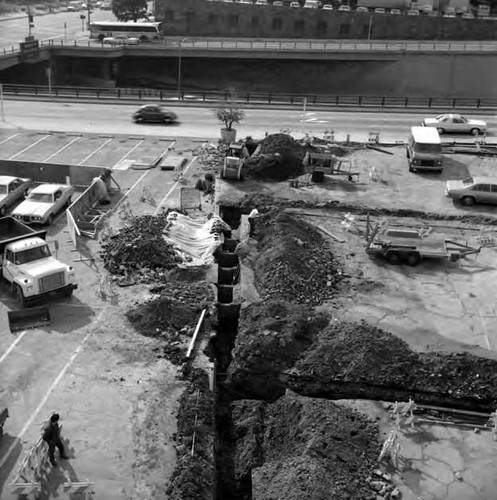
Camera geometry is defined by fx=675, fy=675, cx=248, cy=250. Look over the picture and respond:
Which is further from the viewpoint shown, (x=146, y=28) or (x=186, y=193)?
(x=146, y=28)

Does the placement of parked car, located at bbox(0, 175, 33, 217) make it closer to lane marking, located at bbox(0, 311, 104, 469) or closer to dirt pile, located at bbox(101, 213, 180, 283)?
dirt pile, located at bbox(101, 213, 180, 283)

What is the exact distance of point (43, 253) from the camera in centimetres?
2498

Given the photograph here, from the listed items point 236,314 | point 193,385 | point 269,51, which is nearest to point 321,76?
point 269,51

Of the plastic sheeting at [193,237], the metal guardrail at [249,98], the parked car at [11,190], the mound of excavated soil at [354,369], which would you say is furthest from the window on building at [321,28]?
the mound of excavated soil at [354,369]

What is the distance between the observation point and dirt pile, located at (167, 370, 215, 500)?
1633cm

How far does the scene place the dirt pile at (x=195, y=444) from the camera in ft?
53.6

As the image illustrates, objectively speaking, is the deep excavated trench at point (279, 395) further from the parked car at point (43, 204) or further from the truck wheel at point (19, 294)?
the parked car at point (43, 204)

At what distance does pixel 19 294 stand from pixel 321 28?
79.1 metres

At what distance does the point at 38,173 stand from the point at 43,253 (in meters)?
13.3

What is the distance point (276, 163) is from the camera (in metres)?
38.2

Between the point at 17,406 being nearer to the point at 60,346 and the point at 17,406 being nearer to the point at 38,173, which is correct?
the point at 60,346

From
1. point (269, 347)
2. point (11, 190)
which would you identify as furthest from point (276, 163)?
point (269, 347)

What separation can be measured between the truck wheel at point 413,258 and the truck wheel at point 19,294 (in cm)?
1542

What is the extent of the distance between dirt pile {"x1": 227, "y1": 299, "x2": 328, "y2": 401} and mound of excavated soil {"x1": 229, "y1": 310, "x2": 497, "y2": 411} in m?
0.03
